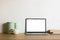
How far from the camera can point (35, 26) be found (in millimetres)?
1620

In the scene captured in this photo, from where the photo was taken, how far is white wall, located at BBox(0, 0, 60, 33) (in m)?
1.63

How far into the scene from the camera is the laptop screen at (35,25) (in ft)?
5.29

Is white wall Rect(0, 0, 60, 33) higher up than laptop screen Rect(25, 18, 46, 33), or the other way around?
white wall Rect(0, 0, 60, 33)

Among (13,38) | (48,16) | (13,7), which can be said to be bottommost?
(13,38)

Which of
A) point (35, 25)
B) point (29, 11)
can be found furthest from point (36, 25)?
point (29, 11)

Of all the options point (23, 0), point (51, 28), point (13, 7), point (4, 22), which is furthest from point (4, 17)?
point (51, 28)

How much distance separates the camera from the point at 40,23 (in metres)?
1.62

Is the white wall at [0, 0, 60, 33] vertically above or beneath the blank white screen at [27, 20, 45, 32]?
above

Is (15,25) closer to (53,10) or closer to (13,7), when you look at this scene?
(13,7)

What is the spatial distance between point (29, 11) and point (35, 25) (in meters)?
0.19

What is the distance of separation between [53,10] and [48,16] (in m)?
0.10

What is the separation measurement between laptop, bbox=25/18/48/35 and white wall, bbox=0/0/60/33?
0.17 feet

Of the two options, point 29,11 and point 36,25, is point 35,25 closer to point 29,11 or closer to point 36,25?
point 36,25

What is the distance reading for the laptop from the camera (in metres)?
1.61
